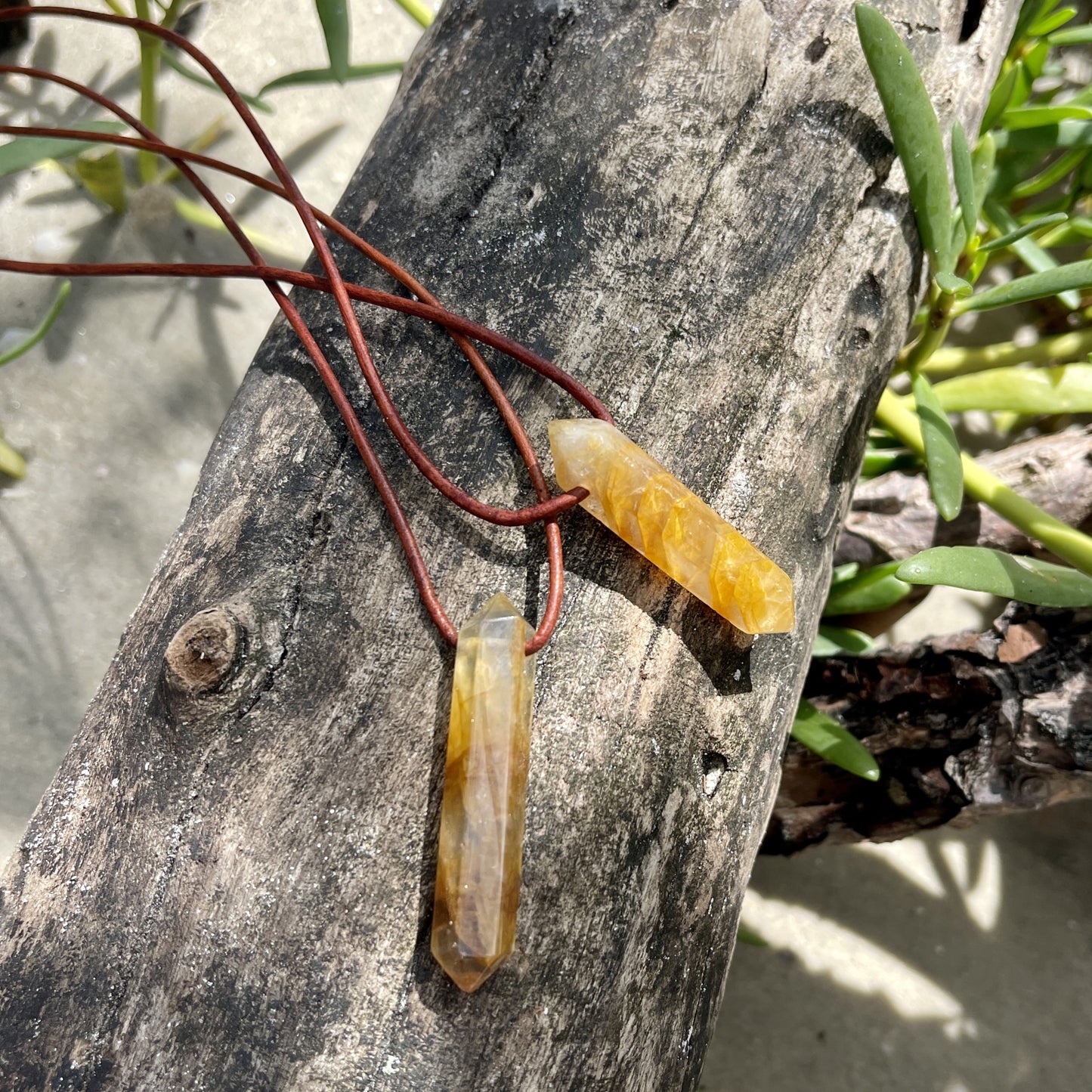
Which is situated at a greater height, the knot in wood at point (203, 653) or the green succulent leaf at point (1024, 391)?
the green succulent leaf at point (1024, 391)

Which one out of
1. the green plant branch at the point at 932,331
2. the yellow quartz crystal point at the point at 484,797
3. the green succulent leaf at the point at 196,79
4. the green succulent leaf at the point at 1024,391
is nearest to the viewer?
the yellow quartz crystal point at the point at 484,797

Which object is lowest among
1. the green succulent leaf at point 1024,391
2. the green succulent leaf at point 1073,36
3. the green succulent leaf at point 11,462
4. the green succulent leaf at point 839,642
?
the green succulent leaf at point 839,642

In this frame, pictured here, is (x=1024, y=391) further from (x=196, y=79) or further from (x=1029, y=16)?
(x=196, y=79)

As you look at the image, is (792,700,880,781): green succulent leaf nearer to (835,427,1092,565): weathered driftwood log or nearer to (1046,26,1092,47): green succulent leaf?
(835,427,1092,565): weathered driftwood log

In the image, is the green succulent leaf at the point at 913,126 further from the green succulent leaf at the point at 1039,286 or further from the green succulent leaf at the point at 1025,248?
the green succulent leaf at the point at 1025,248

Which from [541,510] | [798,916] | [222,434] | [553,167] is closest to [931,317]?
[553,167]

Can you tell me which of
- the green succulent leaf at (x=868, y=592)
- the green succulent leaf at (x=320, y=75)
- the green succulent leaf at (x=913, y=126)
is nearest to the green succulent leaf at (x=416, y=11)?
the green succulent leaf at (x=320, y=75)

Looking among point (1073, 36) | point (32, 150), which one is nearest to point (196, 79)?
point (32, 150)
